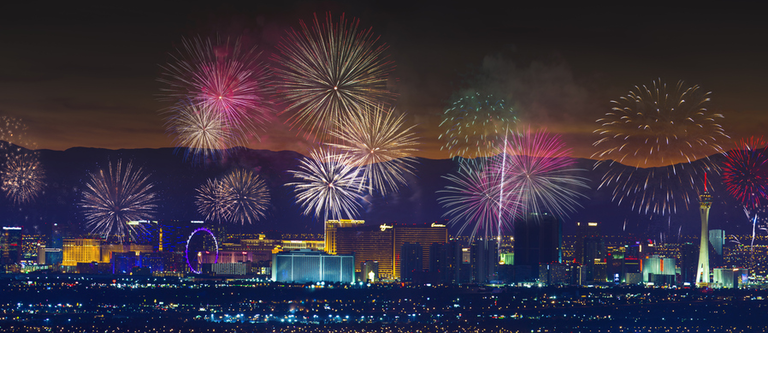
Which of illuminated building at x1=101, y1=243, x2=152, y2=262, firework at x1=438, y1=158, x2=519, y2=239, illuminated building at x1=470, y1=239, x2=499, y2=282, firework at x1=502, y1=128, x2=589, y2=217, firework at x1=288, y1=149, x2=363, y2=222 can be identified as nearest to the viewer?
firework at x1=502, y1=128, x2=589, y2=217

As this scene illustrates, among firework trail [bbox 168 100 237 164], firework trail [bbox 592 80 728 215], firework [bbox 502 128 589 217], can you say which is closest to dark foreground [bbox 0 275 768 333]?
firework [bbox 502 128 589 217]

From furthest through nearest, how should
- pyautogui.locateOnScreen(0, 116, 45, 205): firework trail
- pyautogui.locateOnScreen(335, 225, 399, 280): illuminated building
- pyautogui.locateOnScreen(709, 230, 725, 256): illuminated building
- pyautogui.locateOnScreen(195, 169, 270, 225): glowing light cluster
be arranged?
1. pyautogui.locateOnScreen(335, 225, 399, 280): illuminated building
2. pyautogui.locateOnScreen(195, 169, 270, 225): glowing light cluster
3. pyautogui.locateOnScreen(709, 230, 725, 256): illuminated building
4. pyautogui.locateOnScreen(0, 116, 45, 205): firework trail

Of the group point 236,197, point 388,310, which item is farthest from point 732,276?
point 236,197

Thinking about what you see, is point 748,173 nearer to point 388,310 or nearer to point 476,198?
point 476,198

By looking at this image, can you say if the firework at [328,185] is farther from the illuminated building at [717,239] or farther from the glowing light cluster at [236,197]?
the illuminated building at [717,239]

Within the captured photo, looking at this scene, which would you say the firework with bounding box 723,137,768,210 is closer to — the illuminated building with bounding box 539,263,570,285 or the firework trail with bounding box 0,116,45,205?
the illuminated building with bounding box 539,263,570,285

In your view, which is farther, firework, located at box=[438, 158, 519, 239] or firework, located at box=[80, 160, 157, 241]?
firework, located at box=[80, 160, 157, 241]

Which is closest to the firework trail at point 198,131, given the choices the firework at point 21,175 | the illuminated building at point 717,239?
the firework at point 21,175
